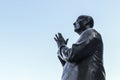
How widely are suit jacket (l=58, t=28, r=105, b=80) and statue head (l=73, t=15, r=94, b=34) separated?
453 mm

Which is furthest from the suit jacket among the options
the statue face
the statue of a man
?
the statue face

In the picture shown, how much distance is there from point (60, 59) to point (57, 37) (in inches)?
25.6

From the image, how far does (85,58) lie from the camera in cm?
873

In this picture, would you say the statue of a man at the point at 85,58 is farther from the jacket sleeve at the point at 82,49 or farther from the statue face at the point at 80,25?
the statue face at the point at 80,25

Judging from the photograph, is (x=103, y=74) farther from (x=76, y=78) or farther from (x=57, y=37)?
(x=57, y=37)

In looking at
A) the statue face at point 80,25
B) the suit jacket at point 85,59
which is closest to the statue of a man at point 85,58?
the suit jacket at point 85,59

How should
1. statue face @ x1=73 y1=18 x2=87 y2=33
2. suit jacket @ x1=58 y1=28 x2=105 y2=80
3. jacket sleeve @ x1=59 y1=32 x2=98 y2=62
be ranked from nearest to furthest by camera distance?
suit jacket @ x1=58 y1=28 x2=105 y2=80, jacket sleeve @ x1=59 y1=32 x2=98 y2=62, statue face @ x1=73 y1=18 x2=87 y2=33

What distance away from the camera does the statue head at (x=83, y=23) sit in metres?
9.52

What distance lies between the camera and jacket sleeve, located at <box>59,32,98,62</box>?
869 centimetres

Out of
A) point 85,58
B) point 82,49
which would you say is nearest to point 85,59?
point 85,58

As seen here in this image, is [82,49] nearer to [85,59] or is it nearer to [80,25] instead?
[85,59]

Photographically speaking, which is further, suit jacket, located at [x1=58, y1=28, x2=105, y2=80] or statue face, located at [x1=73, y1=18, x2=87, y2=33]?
statue face, located at [x1=73, y1=18, x2=87, y2=33]

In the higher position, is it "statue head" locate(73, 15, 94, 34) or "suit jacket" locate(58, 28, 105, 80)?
"statue head" locate(73, 15, 94, 34)

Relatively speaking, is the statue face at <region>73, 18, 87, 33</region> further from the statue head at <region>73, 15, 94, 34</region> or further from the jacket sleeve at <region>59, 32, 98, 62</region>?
the jacket sleeve at <region>59, 32, 98, 62</region>
